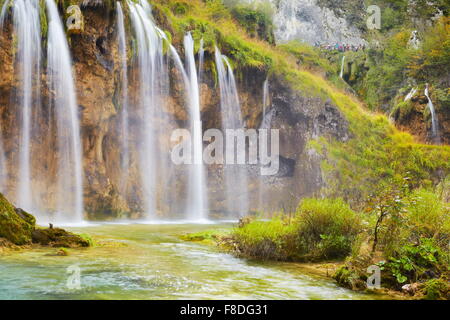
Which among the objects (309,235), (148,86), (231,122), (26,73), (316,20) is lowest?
(309,235)

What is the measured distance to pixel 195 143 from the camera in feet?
71.7

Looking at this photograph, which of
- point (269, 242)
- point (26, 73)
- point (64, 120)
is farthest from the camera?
point (64, 120)

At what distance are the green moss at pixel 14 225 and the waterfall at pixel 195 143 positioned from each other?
41.8 feet

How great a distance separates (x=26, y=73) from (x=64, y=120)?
2241 mm

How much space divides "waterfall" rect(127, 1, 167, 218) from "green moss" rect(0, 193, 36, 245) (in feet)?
37.2

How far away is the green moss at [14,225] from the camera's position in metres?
8.43

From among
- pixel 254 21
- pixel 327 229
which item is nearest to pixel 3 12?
pixel 327 229

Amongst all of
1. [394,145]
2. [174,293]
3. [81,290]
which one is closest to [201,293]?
[174,293]

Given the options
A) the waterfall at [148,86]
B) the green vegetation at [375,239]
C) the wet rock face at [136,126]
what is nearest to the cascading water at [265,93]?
the wet rock face at [136,126]

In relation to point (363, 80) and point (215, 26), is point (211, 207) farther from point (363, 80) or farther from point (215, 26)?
point (363, 80)

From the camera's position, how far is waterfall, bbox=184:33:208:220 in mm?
21562

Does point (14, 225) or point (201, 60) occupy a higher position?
point (201, 60)

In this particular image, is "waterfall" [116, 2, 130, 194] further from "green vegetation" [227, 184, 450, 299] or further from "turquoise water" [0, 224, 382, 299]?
"green vegetation" [227, 184, 450, 299]

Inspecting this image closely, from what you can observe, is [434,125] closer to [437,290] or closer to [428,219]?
[428,219]
